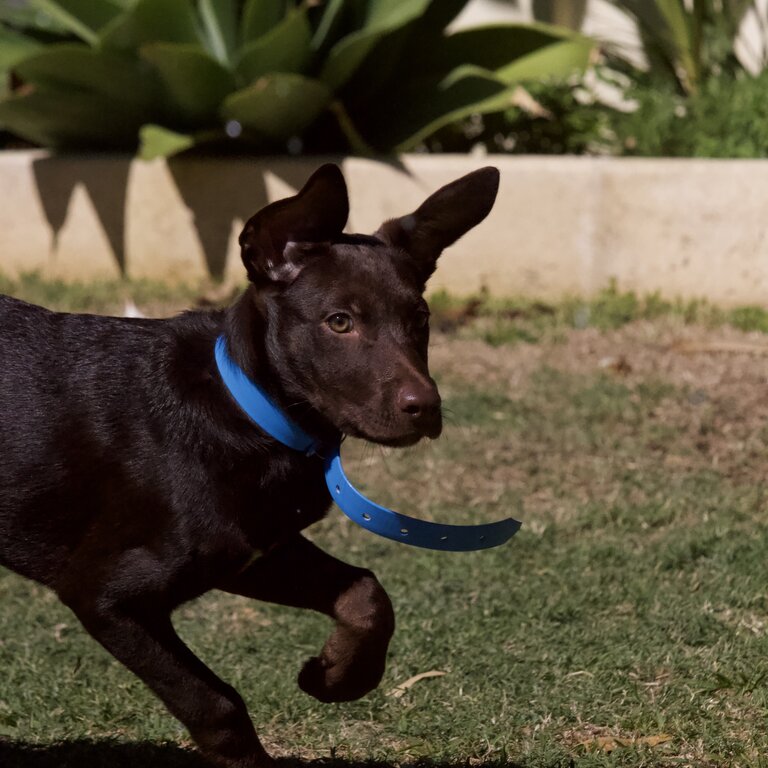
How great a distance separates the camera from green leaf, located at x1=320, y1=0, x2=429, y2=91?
25.7 ft

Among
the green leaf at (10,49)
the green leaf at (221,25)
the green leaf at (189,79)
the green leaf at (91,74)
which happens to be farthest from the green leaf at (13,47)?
the green leaf at (221,25)

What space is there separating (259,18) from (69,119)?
4.48ft

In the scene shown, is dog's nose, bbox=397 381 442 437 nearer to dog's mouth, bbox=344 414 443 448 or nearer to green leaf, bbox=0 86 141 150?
dog's mouth, bbox=344 414 443 448

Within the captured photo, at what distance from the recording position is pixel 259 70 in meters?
8.03

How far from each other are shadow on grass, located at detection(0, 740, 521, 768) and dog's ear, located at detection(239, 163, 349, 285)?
4.27 ft

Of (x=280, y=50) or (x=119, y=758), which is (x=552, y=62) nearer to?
(x=280, y=50)

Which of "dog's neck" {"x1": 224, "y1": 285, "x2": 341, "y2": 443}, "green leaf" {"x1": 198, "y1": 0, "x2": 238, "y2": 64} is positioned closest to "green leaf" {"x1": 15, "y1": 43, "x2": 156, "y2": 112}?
"green leaf" {"x1": 198, "y1": 0, "x2": 238, "y2": 64}

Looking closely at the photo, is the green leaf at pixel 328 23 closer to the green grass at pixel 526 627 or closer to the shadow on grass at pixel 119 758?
the green grass at pixel 526 627

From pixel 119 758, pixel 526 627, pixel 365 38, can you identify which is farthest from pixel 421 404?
pixel 365 38

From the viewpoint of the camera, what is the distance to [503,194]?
780 cm

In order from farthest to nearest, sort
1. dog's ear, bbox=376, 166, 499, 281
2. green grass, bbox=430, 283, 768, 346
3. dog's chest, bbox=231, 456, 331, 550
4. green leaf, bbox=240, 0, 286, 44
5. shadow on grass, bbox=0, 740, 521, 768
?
green leaf, bbox=240, 0, 286, 44, green grass, bbox=430, 283, 768, 346, shadow on grass, bbox=0, 740, 521, 768, dog's ear, bbox=376, 166, 499, 281, dog's chest, bbox=231, 456, 331, 550

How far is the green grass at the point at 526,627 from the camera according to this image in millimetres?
3975

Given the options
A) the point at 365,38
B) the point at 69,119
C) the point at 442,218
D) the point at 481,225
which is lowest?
the point at 481,225

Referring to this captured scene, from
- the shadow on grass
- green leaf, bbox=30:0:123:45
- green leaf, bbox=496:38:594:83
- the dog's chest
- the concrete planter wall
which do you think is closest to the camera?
the dog's chest
